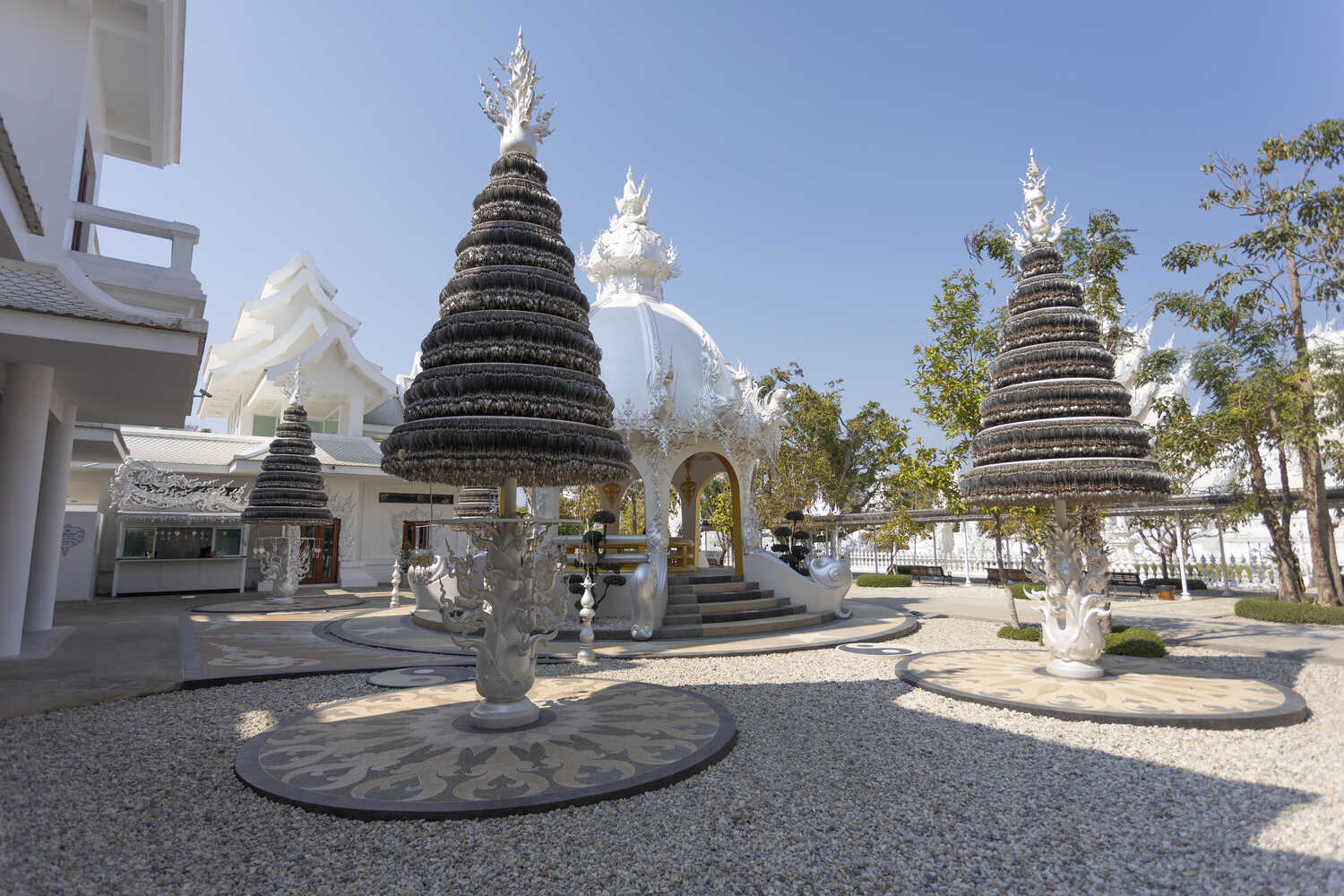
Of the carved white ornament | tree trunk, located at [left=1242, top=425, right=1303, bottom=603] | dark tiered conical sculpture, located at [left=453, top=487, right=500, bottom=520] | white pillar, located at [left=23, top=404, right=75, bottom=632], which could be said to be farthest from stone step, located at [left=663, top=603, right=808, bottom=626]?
the carved white ornament

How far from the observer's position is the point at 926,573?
29266 millimetres

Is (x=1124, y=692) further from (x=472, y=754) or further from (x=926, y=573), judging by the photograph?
(x=926, y=573)

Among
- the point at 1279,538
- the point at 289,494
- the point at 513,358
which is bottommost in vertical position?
the point at 1279,538

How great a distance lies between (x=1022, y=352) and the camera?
838 cm

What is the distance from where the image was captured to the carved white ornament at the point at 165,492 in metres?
19.4

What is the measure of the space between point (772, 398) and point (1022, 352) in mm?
7699

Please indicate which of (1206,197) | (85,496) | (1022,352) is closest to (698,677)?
(1022,352)

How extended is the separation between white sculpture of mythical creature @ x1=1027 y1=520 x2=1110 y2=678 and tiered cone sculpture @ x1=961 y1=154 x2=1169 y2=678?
11mm

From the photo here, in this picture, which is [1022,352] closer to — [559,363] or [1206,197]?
[559,363]

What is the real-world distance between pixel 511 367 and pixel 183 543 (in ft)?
69.2

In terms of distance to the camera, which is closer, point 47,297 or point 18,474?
point 47,297

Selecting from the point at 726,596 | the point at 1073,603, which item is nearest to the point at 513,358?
the point at 1073,603

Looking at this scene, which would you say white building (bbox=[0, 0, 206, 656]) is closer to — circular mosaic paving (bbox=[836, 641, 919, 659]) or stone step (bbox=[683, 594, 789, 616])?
stone step (bbox=[683, 594, 789, 616])

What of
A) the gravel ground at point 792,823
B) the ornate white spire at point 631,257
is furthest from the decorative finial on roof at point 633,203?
the gravel ground at point 792,823
